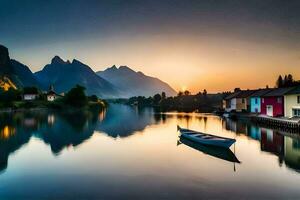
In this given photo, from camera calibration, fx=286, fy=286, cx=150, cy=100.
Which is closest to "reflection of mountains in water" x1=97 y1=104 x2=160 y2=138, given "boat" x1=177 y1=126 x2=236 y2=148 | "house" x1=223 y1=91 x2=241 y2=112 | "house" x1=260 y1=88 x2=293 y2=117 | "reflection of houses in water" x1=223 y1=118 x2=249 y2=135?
"boat" x1=177 y1=126 x2=236 y2=148

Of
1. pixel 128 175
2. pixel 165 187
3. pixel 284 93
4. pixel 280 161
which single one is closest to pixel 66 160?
pixel 128 175

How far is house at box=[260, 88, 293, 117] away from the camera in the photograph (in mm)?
58759

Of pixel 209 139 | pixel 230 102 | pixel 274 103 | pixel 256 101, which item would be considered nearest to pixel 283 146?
pixel 209 139

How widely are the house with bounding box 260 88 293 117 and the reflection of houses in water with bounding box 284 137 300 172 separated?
19488mm

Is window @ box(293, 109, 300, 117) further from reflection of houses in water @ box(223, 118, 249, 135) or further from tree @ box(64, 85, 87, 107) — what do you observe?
tree @ box(64, 85, 87, 107)

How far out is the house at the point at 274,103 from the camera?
58759mm

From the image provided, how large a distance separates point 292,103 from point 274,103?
769cm

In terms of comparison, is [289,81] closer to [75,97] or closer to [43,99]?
[75,97]

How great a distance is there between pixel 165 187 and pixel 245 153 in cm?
1556

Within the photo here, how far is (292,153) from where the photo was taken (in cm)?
3125

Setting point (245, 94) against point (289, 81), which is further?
point (289, 81)

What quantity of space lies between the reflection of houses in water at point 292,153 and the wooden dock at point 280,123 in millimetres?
7473

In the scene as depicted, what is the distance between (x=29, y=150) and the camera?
117 feet

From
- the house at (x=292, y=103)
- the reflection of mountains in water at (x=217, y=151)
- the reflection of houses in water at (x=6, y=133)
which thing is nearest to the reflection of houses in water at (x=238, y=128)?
the house at (x=292, y=103)
